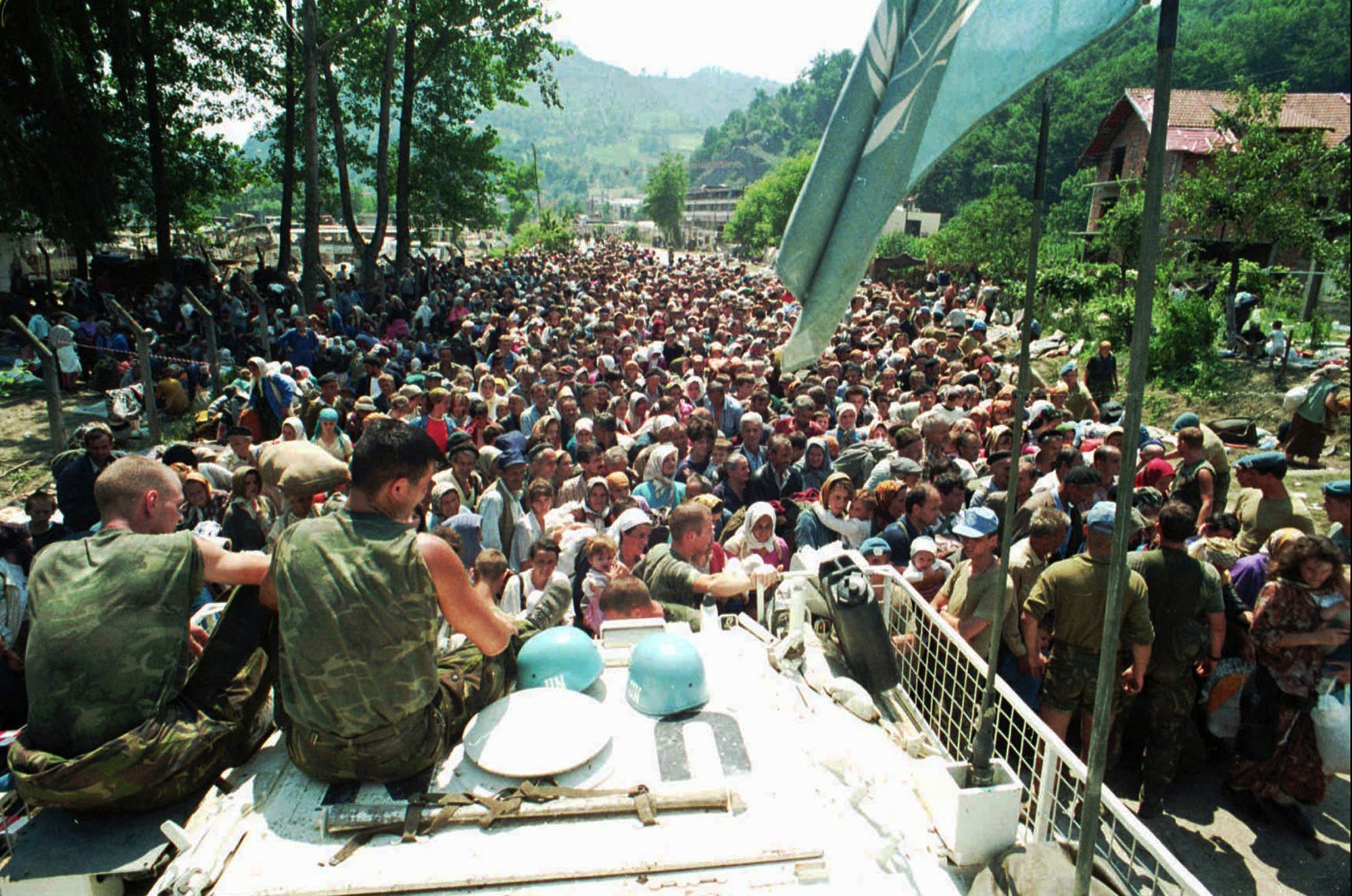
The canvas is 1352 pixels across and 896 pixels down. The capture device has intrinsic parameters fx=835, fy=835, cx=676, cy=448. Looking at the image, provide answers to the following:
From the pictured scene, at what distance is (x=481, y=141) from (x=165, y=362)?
2291 centimetres

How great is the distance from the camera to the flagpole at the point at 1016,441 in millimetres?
2406

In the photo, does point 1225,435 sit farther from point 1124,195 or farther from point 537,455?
point 1124,195

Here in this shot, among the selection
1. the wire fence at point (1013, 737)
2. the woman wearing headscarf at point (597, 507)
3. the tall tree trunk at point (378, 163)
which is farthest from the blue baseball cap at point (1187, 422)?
the tall tree trunk at point (378, 163)

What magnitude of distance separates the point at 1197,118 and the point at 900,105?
2920 cm

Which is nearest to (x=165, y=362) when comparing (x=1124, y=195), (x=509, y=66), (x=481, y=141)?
(x=509, y=66)

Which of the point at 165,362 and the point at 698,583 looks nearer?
the point at 698,583

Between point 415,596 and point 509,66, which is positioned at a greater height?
point 509,66

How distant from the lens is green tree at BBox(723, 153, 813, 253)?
252ft

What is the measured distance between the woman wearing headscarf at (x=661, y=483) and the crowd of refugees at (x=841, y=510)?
0.08 feet

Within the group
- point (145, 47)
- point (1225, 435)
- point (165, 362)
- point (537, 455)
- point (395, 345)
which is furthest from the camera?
point (145, 47)

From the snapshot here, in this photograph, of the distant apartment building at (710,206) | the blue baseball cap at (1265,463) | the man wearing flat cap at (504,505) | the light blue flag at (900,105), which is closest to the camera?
the light blue flag at (900,105)

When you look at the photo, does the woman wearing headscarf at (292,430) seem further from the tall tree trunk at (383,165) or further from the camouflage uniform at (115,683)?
the tall tree trunk at (383,165)

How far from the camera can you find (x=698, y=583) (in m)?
4.98

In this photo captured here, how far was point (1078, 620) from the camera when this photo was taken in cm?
485
